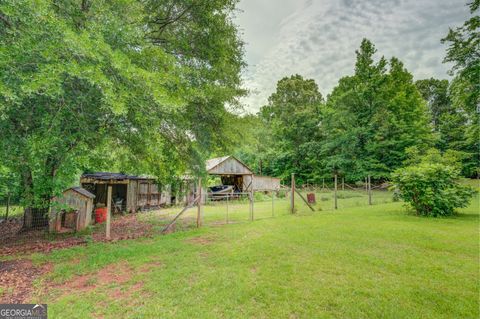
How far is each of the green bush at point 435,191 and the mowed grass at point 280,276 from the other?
9.01ft

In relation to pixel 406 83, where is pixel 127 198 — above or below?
below

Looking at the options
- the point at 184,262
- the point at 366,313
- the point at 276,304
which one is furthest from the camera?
the point at 184,262

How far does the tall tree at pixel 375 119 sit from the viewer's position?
26.1m

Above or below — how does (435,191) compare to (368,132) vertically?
below

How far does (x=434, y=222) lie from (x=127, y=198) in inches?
655

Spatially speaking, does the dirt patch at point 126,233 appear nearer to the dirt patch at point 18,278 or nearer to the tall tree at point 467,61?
the dirt patch at point 18,278

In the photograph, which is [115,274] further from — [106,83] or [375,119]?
[375,119]

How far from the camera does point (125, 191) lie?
54.4ft

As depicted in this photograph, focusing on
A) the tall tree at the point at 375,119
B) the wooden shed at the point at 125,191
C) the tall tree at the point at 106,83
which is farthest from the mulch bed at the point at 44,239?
the tall tree at the point at 375,119

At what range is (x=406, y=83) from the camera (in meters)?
28.3

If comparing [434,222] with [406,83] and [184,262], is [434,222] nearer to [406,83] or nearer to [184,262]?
[184,262]

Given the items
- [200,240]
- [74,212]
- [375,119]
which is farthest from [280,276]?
[375,119]

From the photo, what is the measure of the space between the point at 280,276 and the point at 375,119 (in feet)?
92.5

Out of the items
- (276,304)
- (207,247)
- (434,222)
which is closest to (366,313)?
(276,304)
